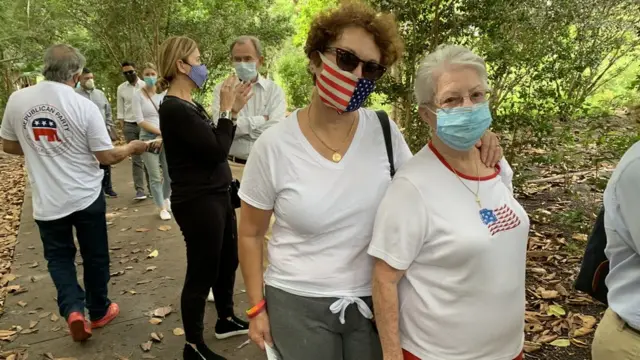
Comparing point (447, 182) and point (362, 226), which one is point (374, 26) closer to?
point (447, 182)

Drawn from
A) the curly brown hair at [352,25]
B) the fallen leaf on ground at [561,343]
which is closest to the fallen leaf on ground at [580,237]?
the fallen leaf on ground at [561,343]

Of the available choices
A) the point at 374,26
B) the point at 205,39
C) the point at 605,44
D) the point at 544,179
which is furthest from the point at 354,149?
the point at 205,39

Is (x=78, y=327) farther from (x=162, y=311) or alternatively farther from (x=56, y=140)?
(x=56, y=140)

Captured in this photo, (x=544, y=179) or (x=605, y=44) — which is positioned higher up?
(x=605, y=44)

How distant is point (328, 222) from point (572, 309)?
2.98 metres

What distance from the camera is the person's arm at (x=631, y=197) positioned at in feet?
5.25

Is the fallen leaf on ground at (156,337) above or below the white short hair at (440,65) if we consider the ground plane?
Answer: below

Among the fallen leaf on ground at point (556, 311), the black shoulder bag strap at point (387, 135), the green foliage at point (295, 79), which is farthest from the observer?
the green foliage at point (295, 79)

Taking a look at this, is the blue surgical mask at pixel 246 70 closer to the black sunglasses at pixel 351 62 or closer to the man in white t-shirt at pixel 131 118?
the black sunglasses at pixel 351 62

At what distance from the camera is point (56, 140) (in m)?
3.53

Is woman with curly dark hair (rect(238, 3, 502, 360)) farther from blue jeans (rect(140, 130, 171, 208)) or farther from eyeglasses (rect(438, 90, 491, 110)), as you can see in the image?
blue jeans (rect(140, 130, 171, 208))

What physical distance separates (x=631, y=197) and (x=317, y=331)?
4.05ft

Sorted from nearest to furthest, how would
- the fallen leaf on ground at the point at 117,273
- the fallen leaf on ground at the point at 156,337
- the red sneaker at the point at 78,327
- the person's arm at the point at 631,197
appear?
the person's arm at the point at 631,197, the red sneaker at the point at 78,327, the fallen leaf on ground at the point at 156,337, the fallen leaf on ground at the point at 117,273

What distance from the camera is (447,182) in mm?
1753
